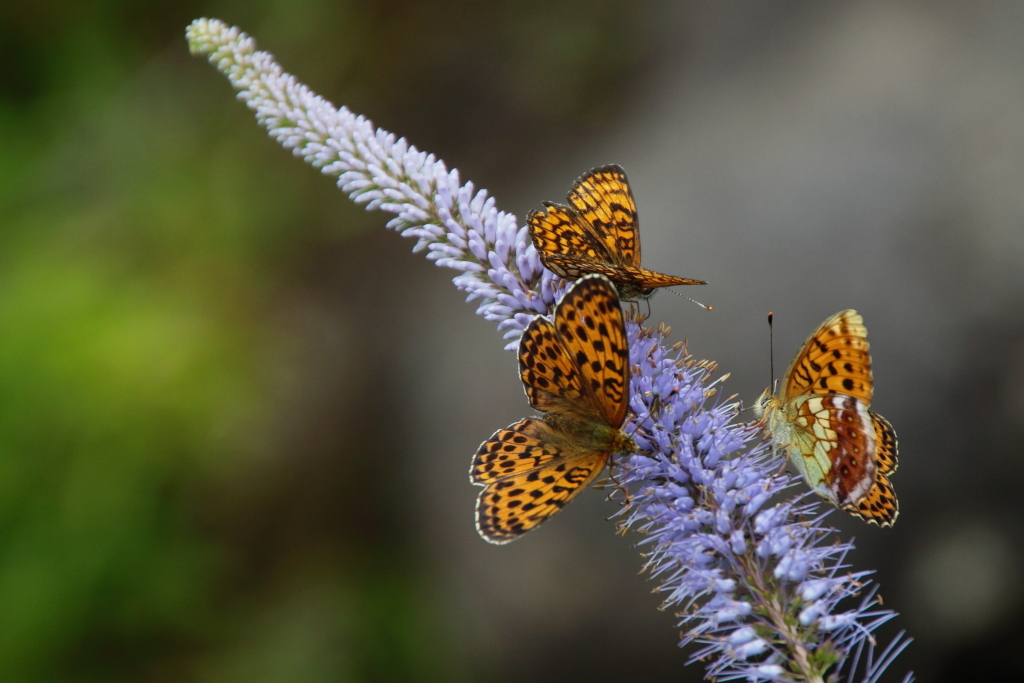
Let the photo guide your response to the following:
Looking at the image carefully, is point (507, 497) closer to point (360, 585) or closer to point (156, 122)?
point (360, 585)

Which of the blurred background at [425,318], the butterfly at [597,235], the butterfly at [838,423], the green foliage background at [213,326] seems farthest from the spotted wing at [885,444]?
the green foliage background at [213,326]

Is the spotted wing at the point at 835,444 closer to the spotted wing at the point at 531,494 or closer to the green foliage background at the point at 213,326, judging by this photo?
the spotted wing at the point at 531,494

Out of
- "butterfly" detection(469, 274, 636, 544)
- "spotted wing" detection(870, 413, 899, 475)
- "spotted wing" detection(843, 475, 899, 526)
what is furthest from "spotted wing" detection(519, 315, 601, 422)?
"spotted wing" detection(870, 413, 899, 475)

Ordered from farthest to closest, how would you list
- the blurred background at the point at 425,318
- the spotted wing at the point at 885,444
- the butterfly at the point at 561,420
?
the blurred background at the point at 425,318 < the spotted wing at the point at 885,444 < the butterfly at the point at 561,420

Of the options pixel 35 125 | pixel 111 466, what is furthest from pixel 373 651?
pixel 35 125

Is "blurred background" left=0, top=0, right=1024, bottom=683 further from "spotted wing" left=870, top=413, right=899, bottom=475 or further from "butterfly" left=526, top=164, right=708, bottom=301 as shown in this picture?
"butterfly" left=526, top=164, right=708, bottom=301

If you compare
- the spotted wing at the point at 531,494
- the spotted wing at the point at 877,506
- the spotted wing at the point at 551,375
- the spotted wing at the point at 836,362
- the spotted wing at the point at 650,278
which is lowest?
the spotted wing at the point at 877,506
